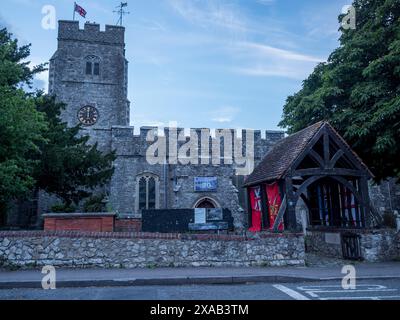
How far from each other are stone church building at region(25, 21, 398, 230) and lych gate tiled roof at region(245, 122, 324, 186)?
6.61 m

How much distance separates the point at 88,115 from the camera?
1314 inches

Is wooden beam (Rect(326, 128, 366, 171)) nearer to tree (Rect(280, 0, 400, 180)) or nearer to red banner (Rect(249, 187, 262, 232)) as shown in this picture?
tree (Rect(280, 0, 400, 180))

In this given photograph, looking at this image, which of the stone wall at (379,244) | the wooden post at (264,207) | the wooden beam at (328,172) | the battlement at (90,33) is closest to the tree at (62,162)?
the wooden post at (264,207)

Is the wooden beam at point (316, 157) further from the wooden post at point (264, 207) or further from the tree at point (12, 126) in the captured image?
the tree at point (12, 126)

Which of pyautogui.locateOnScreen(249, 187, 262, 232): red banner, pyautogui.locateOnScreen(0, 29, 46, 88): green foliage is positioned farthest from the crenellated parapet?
pyautogui.locateOnScreen(249, 187, 262, 232): red banner

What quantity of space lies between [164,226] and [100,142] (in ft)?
56.7

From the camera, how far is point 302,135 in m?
13.8

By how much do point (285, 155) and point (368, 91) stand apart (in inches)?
191

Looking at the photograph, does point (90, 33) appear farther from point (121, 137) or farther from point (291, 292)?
point (291, 292)

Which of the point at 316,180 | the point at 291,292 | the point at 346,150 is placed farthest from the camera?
the point at 316,180

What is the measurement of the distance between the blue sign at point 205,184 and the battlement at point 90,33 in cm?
1925

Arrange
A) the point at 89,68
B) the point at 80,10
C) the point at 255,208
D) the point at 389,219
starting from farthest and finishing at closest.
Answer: the point at 80,10 < the point at 89,68 < the point at 389,219 < the point at 255,208

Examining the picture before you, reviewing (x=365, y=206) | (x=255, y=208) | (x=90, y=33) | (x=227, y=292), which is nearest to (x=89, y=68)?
(x=90, y=33)

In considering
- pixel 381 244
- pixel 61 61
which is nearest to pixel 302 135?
pixel 381 244
